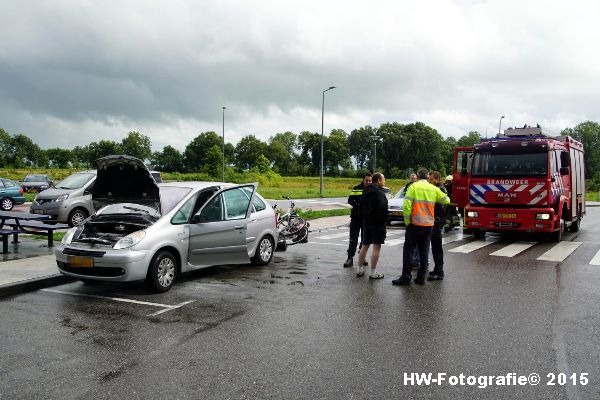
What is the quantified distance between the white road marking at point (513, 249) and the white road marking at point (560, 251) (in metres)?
0.60

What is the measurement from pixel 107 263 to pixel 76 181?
994 cm

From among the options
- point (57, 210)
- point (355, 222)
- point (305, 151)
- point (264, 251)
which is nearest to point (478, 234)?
point (355, 222)

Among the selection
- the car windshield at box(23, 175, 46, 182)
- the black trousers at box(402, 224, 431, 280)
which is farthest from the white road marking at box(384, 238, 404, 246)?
the car windshield at box(23, 175, 46, 182)

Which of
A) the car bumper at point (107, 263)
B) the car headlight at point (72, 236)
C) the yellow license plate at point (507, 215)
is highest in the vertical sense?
the car headlight at point (72, 236)

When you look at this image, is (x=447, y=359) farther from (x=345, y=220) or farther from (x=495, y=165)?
(x=345, y=220)

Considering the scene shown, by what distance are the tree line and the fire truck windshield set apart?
9616 cm

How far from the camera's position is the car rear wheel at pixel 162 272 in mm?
7301

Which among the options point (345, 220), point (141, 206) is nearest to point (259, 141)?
point (345, 220)

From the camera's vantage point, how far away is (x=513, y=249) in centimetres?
1264

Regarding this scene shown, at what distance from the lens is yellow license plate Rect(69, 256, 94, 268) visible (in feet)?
23.4

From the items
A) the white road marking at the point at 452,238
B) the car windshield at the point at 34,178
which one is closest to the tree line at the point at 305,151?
the car windshield at the point at 34,178

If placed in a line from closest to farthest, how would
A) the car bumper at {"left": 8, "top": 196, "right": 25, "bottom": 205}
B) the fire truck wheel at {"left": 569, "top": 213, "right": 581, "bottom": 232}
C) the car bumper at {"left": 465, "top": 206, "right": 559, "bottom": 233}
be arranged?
the car bumper at {"left": 465, "top": 206, "right": 559, "bottom": 233} → the fire truck wheel at {"left": 569, "top": 213, "right": 581, "bottom": 232} → the car bumper at {"left": 8, "top": 196, "right": 25, "bottom": 205}

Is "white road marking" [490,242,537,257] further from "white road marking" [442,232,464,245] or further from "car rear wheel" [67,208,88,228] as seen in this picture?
"car rear wheel" [67,208,88,228]

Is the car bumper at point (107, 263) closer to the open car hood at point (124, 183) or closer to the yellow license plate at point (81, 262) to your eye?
the yellow license plate at point (81, 262)
